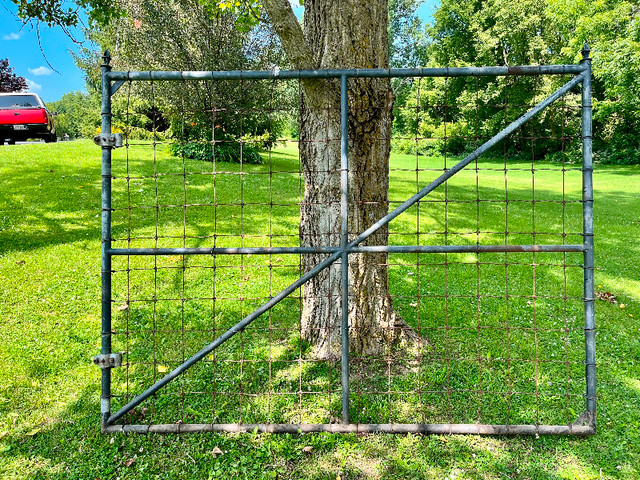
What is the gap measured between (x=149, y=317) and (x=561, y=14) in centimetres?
2627

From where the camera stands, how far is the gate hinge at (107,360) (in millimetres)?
3287

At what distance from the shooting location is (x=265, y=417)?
3471mm

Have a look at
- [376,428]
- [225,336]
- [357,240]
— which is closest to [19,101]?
[225,336]

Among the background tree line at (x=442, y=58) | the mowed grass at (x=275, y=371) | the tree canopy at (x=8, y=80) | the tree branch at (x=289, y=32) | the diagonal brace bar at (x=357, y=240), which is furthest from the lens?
the tree canopy at (x=8, y=80)

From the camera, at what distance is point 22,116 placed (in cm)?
1755

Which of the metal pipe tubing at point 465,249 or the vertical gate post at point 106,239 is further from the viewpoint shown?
the vertical gate post at point 106,239

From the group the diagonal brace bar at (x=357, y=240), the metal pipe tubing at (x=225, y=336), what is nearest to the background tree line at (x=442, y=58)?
the diagonal brace bar at (x=357, y=240)

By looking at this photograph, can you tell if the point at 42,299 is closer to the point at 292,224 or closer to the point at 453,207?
the point at 292,224

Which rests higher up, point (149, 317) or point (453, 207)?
point (453, 207)

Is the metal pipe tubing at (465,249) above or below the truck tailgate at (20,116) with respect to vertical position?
below

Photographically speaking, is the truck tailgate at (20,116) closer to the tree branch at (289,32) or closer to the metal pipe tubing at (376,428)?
the tree branch at (289,32)

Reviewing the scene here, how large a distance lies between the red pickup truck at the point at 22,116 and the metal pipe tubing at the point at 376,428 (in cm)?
1781

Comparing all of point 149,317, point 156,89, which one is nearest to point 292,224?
point 149,317

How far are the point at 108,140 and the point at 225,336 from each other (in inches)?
61.2
